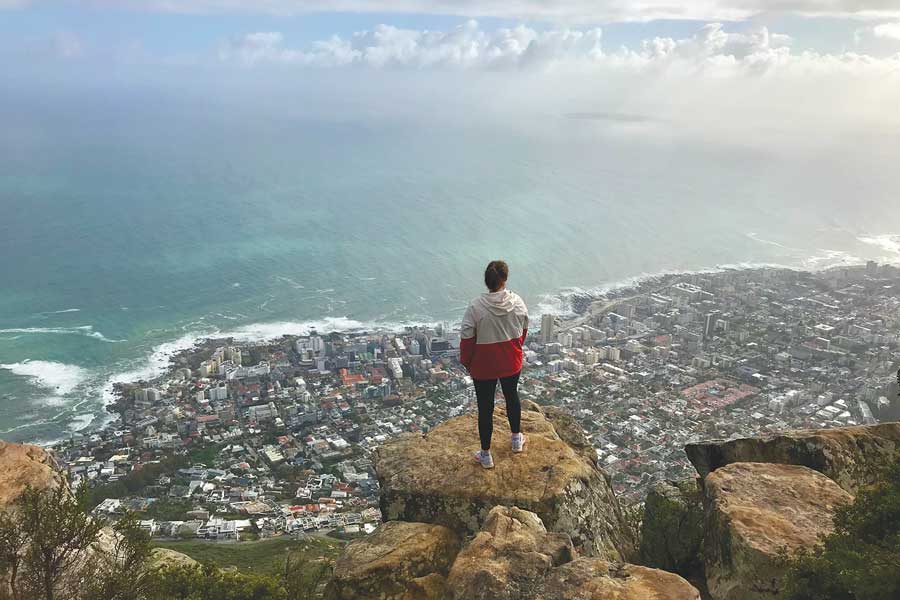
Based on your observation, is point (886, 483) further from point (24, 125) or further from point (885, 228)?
point (24, 125)

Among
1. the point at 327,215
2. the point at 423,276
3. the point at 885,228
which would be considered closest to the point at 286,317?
the point at 423,276

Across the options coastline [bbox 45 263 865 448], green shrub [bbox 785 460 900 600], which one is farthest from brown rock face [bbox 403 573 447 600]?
coastline [bbox 45 263 865 448]

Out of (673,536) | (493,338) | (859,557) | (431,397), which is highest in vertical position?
(493,338)

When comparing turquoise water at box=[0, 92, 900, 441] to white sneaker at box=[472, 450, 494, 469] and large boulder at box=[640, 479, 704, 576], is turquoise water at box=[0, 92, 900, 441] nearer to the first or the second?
white sneaker at box=[472, 450, 494, 469]

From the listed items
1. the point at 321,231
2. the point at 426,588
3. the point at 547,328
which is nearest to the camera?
the point at 426,588

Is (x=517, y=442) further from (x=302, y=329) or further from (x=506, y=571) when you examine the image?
(x=302, y=329)

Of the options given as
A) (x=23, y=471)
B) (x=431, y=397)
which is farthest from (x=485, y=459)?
(x=431, y=397)
